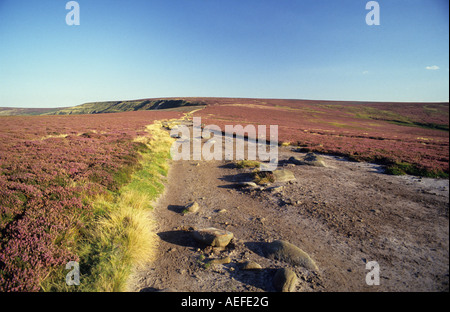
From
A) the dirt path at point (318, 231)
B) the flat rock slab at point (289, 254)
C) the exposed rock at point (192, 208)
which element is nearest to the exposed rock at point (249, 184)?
the dirt path at point (318, 231)

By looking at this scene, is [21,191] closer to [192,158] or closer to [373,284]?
[373,284]

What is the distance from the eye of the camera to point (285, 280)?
162 inches

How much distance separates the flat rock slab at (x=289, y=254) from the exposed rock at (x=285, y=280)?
69 cm

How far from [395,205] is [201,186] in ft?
30.4

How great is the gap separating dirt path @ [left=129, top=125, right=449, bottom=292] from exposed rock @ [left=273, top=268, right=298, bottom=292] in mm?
152

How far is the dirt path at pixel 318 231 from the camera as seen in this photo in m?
3.80

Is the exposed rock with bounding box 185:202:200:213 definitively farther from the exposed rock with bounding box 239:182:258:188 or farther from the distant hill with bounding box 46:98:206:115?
the distant hill with bounding box 46:98:206:115

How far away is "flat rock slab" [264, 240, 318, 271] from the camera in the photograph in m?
4.82

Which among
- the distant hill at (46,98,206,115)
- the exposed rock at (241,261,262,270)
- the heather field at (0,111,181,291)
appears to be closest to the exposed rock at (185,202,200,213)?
the heather field at (0,111,181,291)

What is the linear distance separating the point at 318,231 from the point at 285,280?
312 cm

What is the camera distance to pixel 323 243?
19.2 feet

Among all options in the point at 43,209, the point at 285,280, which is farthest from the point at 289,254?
the point at 43,209

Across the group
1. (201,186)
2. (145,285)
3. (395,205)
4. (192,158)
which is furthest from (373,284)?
(192,158)

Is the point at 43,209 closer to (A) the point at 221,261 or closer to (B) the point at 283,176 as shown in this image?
(A) the point at 221,261
